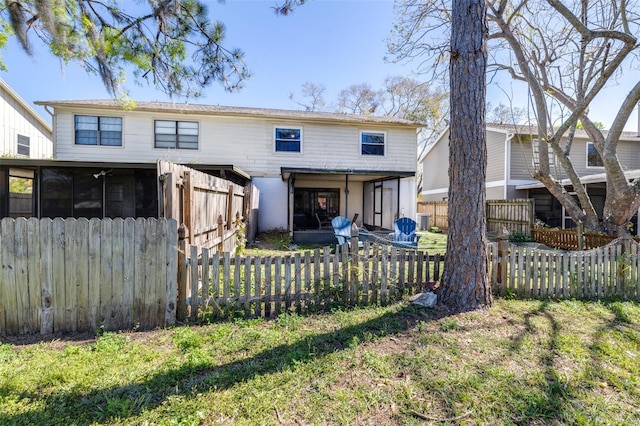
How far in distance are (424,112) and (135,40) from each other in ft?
82.1

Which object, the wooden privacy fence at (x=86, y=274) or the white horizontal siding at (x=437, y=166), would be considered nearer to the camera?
the wooden privacy fence at (x=86, y=274)

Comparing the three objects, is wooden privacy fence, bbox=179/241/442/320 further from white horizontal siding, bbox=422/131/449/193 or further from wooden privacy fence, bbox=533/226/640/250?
white horizontal siding, bbox=422/131/449/193

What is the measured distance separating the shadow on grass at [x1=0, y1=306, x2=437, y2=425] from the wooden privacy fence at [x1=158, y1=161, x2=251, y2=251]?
182cm

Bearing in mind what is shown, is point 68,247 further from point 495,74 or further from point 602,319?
point 495,74

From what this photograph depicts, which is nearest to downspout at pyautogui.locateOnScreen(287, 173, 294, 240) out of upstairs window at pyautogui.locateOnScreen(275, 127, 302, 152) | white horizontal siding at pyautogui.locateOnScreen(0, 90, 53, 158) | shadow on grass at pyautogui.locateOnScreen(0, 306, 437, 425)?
upstairs window at pyautogui.locateOnScreen(275, 127, 302, 152)

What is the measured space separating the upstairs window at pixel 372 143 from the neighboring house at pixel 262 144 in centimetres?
5

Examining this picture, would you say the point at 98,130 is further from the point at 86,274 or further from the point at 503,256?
the point at 503,256

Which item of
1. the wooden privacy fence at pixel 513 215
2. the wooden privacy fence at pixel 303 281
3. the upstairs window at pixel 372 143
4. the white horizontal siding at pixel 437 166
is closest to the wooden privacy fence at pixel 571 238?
the wooden privacy fence at pixel 513 215

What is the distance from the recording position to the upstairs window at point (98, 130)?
11.4 m

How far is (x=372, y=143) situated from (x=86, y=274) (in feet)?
39.2

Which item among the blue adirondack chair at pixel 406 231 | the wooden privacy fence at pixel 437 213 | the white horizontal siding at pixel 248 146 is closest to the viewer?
the blue adirondack chair at pixel 406 231

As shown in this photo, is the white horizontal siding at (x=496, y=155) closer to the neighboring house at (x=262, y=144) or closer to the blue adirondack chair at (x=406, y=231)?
the neighboring house at (x=262, y=144)

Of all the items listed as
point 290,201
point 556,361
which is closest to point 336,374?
point 556,361

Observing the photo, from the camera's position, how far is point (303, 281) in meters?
4.03
